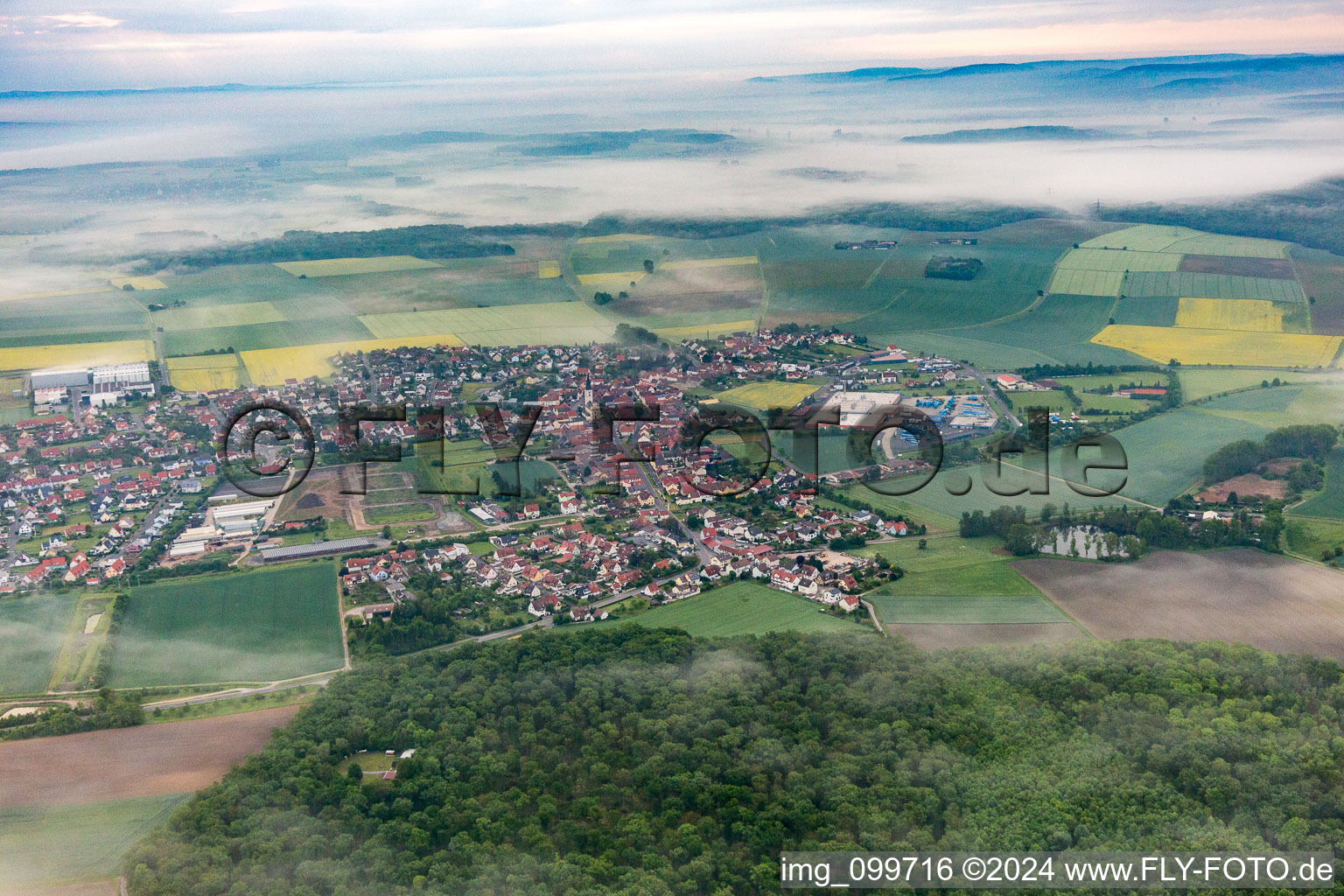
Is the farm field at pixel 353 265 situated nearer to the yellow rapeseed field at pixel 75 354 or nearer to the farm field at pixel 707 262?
the yellow rapeseed field at pixel 75 354

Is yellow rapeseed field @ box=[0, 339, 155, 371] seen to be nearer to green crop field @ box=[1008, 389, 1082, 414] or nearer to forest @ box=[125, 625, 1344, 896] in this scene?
forest @ box=[125, 625, 1344, 896]

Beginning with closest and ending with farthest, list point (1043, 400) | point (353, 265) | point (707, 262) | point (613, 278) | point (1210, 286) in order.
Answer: point (1043, 400)
point (1210, 286)
point (613, 278)
point (707, 262)
point (353, 265)


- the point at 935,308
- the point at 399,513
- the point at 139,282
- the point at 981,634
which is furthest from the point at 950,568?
the point at 139,282

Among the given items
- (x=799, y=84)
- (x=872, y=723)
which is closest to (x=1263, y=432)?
(x=872, y=723)

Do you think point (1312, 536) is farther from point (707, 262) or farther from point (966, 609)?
point (707, 262)

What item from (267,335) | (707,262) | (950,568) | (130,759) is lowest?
(130,759)

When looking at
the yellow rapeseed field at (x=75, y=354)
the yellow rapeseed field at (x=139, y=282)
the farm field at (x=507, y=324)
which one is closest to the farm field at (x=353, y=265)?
the yellow rapeseed field at (x=139, y=282)
